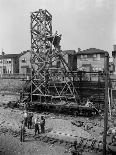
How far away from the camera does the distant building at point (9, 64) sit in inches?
2346

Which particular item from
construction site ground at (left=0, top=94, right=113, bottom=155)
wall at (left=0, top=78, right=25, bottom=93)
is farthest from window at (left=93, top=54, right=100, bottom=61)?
construction site ground at (left=0, top=94, right=113, bottom=155)

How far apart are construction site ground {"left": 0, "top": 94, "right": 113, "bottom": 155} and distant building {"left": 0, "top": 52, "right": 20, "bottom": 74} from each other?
35833 millimetres

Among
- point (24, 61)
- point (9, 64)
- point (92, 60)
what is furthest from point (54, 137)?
point (9, 64)

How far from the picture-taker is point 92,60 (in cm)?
4816

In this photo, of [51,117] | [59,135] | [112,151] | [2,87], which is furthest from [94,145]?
[2,87]

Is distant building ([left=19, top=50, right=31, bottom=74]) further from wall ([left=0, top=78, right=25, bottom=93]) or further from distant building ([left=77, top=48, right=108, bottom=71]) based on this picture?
wall ([left=0, top=78, right=25, bottom=93])

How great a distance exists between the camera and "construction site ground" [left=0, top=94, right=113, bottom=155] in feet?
50.2

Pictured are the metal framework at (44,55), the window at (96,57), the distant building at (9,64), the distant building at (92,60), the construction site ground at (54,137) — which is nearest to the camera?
the construction site ground at (54,137)

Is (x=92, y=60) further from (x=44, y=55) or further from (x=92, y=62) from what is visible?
(x=44, y=55)

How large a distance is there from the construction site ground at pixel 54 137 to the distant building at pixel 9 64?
35833 mm

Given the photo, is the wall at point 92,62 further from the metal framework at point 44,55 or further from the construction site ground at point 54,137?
the construction site ground at point 54,137

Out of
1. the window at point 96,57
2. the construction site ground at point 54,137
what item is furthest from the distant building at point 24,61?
the construction site ground at point 54,137

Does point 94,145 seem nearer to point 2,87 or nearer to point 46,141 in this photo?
point 46,141

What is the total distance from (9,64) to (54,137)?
45341 millimetres
